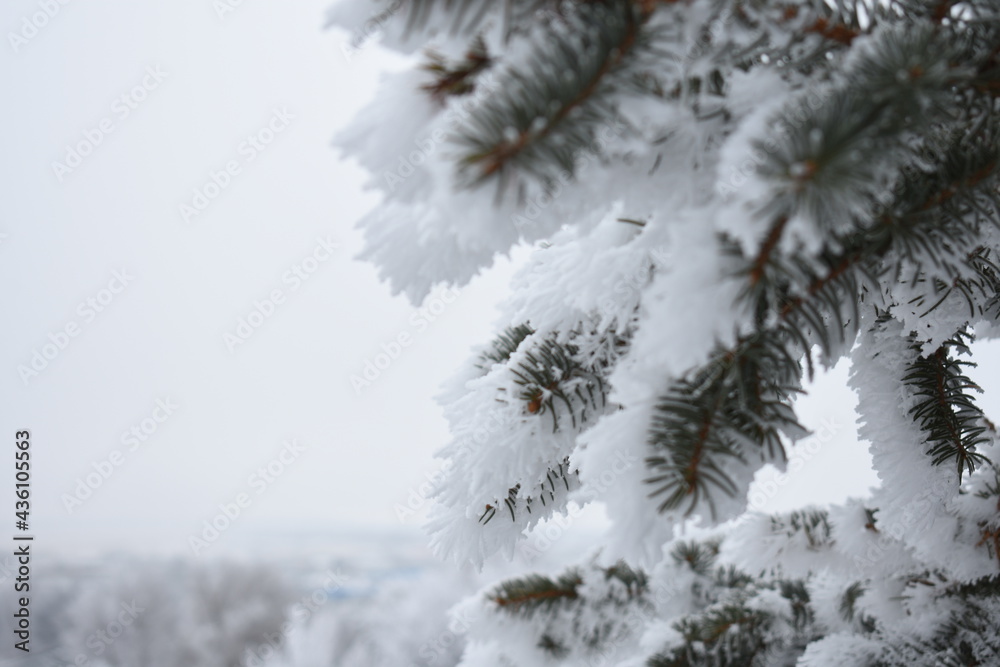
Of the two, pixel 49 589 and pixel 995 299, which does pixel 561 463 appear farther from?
pixel 49 589

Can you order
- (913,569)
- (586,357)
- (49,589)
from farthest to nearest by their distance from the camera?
(49,589) → (913,569) → (586,357)

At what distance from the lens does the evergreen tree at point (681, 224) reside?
0.50m

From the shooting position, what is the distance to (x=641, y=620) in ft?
5.78

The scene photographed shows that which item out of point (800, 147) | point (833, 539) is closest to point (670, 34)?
point (800, 147)

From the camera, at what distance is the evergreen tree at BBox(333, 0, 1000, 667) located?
50cm

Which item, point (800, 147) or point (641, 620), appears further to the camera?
point (641, 620)

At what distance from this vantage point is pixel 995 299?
36.5 inches

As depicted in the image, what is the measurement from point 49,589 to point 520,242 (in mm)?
11470

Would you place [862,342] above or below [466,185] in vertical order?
above

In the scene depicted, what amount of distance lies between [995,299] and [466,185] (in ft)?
2.85

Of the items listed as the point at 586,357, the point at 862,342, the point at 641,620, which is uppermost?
the point at 862,342

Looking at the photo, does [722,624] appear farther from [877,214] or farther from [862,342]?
[877,214]

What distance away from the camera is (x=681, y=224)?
551mm

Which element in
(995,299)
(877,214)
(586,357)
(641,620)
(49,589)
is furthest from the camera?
(49,589)
